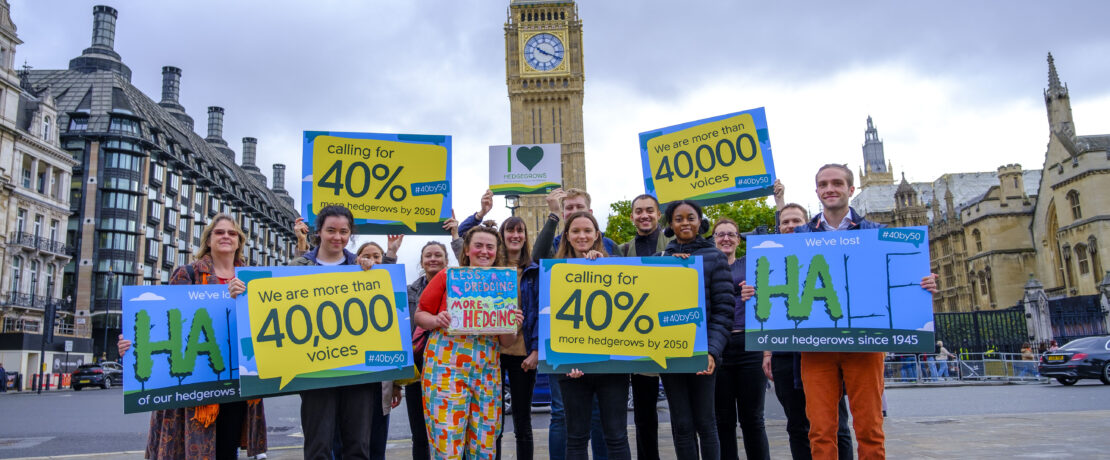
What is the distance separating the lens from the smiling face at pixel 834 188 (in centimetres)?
481

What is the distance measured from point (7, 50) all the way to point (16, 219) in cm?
918

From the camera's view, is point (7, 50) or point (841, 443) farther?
point (7, 50)

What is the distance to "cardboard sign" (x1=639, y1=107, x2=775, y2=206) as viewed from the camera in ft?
22.8

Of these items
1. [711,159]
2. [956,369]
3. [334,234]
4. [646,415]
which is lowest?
[956,369]

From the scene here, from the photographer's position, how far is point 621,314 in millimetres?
4816

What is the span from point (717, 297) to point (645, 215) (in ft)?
3.24

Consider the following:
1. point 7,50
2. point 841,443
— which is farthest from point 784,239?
point 7,50

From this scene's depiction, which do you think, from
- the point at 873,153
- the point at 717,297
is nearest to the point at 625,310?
the point at 717,297

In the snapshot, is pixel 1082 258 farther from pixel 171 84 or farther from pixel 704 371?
pixel 171 84

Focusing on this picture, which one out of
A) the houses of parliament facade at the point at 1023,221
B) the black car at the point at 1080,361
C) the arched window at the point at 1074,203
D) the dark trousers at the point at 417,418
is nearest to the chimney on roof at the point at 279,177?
the houses of parliament facade at the point at 1023,221

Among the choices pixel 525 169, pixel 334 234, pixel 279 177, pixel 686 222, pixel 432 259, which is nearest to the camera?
pixel 334 234

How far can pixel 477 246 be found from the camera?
17.3 feet

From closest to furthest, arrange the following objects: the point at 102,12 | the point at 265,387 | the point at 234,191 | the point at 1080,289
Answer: the point at 265,387, the point at 1080,289, the point at 102,12, the point at 234,191

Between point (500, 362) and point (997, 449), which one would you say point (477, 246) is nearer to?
point (500, 362)
